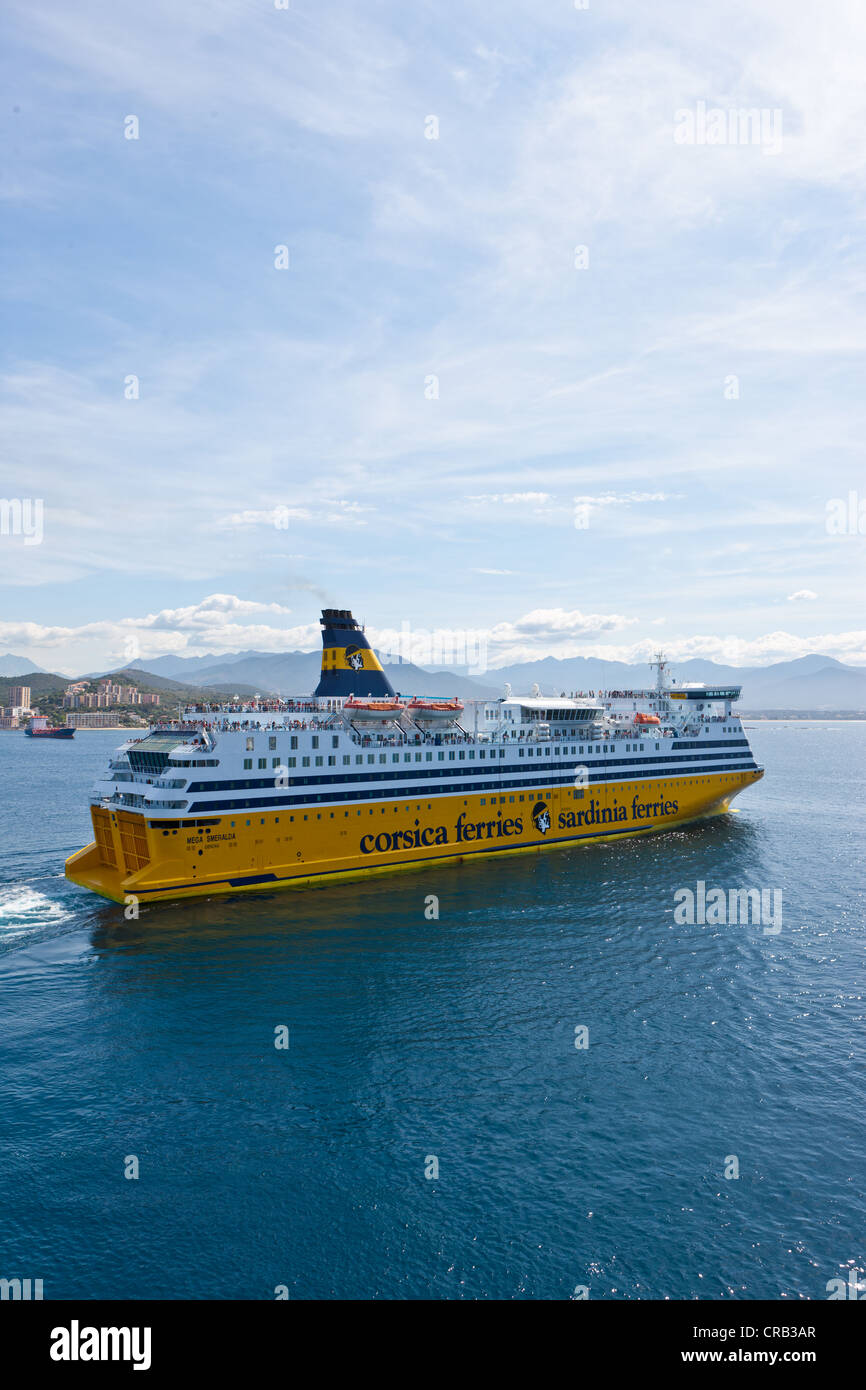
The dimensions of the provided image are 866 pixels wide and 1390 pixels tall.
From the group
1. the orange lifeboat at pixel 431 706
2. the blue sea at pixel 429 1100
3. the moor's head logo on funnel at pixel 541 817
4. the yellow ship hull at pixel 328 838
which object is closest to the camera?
the blue sea at pixel 429 1100

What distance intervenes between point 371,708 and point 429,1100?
3137 centimetres

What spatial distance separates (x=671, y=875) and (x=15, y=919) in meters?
41.7

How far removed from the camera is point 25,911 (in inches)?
1624

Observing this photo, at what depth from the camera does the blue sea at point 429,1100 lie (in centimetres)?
1677

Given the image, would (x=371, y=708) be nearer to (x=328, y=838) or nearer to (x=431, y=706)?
(x=431, y=706)

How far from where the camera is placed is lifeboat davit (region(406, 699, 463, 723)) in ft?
180

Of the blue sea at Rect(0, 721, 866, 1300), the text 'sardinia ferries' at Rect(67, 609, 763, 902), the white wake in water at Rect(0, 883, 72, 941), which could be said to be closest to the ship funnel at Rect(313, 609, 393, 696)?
the text 'sardinia ferries' at Rect(67, 609, 763, 902)

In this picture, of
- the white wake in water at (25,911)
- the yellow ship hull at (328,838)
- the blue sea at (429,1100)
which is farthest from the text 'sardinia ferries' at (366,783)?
the blue sea at (429,1100)

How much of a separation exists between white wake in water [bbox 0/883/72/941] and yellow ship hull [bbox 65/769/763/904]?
234 cm

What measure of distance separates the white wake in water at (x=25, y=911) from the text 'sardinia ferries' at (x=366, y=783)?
249 centimetres

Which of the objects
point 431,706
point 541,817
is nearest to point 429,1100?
point 431,706

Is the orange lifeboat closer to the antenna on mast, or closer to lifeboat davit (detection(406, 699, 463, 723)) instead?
lifeboat davit (detection(406, 699, 463, 723))

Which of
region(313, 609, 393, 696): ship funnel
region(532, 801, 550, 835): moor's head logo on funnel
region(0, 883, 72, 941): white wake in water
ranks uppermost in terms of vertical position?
region(313, 609, 393, 696): ship funnel

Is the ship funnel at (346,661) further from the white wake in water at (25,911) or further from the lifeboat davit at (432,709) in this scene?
the white wake in water at (25,911)
